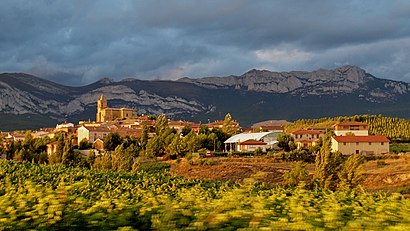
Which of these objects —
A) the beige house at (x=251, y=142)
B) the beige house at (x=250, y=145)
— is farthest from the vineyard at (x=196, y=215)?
the beige house at (x=250, y=145)

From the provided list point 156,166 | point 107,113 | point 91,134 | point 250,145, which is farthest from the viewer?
point 107,113

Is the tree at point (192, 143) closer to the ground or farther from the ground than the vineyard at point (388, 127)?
closer to the ground

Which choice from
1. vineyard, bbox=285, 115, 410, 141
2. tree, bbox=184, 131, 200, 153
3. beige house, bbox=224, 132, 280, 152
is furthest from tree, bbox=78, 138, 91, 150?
vineyard, bbox=285, 115, 410, 141

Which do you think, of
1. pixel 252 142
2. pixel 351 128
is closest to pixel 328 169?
pixel 252 142

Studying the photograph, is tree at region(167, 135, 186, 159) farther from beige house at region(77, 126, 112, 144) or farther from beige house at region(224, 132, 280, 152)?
beige house at region(77, 126, 112, 144)

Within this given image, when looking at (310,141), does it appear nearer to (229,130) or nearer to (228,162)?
(229,130)

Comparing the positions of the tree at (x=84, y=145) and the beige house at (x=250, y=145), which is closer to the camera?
the beige house at (x=250, y=145)

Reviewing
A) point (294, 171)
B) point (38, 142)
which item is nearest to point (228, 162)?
point (294, 171)

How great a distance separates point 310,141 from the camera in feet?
239

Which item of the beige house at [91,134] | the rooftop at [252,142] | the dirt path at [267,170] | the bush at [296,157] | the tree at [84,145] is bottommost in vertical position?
the dirt path at [267,170]

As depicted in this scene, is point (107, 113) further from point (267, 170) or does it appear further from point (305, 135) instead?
point (267, 170)

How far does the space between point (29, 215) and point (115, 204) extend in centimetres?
116

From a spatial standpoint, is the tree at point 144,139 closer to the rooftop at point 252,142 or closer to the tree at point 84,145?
the tree at point 84,145

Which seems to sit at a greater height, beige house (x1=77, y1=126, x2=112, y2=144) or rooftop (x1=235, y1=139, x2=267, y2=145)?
beige house (x1=77, y1=126, x2=112, y2=144)
